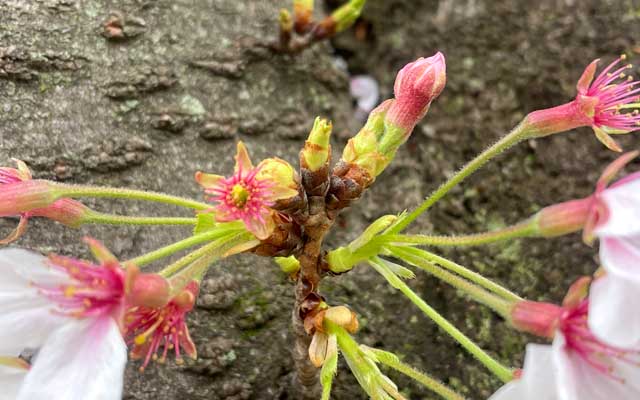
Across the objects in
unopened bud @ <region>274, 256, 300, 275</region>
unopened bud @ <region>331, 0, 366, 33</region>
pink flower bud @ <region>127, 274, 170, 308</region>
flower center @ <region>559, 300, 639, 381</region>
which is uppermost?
unopened bud @ <region>331, 0, 366, 33</region>

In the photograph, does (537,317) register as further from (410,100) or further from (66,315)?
(66,315)

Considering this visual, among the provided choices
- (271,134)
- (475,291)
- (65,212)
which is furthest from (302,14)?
(475,291)

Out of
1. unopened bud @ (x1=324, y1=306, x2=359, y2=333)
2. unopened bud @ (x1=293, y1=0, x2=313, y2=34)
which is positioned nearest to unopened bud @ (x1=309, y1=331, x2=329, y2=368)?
unopened bud @ (x1=324, y1=306, x2=359, y2=333)

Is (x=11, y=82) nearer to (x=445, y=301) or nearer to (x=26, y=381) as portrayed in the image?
(x=26, y=381)

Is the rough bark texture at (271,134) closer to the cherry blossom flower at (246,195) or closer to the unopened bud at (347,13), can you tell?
the unopened bud at (347,13)

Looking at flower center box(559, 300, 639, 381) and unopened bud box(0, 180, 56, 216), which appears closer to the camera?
flower center box(559, 300, 639, 381)

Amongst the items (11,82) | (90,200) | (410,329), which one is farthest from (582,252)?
(11,82)

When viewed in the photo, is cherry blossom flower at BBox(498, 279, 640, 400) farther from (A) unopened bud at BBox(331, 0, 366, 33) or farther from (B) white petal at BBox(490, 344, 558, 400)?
(A) unopened bud at BBox(331, 0, 366, 33)

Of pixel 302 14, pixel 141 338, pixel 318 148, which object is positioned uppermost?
pixel 302 14
